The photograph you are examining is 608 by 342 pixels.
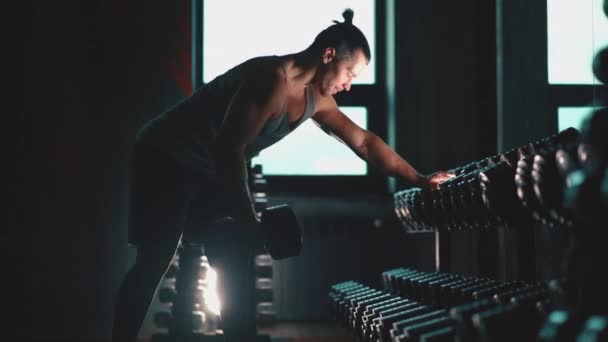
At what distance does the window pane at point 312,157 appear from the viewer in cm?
468

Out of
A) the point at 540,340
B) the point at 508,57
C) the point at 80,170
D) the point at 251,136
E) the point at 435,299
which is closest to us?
the point at 540,340

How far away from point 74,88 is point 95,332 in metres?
1.24

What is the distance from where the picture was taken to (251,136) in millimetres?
2105

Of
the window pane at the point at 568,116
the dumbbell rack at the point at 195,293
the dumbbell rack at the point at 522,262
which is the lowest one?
the dumbbell rack at the point at 195,293

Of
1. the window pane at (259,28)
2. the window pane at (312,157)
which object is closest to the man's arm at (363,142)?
the window pane at (312,157)

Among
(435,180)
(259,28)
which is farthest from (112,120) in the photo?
(435,180)

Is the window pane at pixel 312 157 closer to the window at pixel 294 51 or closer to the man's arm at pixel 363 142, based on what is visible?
the window at pixel 294 51

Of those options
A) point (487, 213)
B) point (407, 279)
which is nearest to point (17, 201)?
point (407, 279)

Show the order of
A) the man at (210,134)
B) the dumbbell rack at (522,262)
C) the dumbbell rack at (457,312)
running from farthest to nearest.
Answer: the man at (210,134) → the dumbbell rack at (457,312) → the dumbbell rack at (522,262)

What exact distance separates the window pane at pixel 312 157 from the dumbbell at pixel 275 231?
→ 298cm

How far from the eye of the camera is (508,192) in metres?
1.68

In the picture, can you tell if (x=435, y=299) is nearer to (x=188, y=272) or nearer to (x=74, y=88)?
(x=188, y=272)

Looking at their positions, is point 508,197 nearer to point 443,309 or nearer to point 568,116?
point 443,309

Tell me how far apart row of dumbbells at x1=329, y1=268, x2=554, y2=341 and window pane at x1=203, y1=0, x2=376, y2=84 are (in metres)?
1.88
